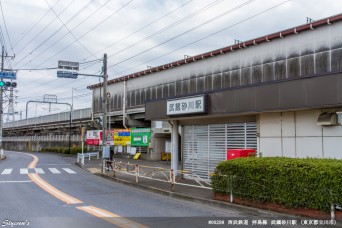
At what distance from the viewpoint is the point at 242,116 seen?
635 inches

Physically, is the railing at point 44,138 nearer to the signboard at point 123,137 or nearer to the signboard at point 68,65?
the signboard at point 123,137

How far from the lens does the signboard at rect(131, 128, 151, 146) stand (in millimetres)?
40594

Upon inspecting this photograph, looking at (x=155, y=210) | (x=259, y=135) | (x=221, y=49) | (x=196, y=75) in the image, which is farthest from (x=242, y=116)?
(x=196, y=75)

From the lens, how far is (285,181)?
10.2m

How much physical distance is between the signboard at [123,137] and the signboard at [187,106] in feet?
84.2

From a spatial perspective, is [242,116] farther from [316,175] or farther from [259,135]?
[316,175]

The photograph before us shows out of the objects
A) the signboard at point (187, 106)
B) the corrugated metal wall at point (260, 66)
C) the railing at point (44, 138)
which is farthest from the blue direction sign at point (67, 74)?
the railing at point (44, 138)

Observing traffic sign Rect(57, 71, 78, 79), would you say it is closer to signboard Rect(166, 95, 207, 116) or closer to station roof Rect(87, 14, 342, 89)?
signboard Rect(166, 95, 207, 116)

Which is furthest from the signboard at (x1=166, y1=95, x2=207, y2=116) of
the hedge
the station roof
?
the station roof

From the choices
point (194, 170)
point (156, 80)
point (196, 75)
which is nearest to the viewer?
point (194, 170)

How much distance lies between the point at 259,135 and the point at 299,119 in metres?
2.07

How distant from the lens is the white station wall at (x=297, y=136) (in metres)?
12.4

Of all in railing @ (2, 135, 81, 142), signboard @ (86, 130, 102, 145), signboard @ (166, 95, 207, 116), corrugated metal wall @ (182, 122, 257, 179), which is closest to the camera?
signboard @ (166, 95, 207, 116)

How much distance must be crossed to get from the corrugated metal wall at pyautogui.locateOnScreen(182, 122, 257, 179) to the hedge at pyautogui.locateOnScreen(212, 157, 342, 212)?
397 cm
